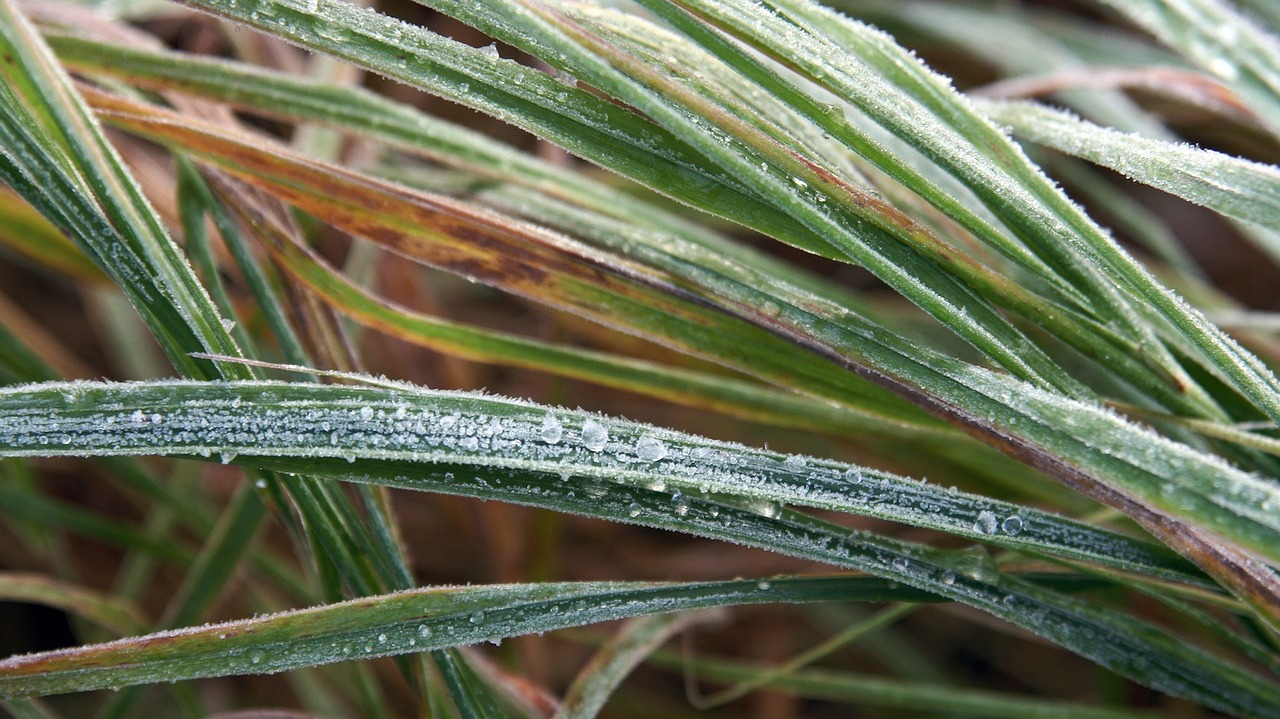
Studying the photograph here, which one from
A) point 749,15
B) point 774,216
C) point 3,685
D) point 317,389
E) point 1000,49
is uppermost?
point 1000,49

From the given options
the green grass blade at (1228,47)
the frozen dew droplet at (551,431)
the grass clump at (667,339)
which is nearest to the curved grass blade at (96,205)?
the grass clump at (667,339)

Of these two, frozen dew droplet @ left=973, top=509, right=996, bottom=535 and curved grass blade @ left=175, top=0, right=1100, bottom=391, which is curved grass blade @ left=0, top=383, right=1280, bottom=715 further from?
curved grass blade @ left=175, top=0, right=1100, bottom=391

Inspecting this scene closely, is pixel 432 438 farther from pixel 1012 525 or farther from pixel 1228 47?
pixel 1228 47

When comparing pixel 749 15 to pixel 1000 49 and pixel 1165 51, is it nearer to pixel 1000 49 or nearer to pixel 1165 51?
pixel 1000 49

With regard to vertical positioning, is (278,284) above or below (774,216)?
above

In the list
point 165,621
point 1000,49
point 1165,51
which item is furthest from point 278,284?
point 1165,51
